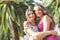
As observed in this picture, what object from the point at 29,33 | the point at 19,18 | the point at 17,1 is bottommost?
the point at 29,33

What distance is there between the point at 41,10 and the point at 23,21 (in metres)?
0.14

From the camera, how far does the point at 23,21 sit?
101 cm

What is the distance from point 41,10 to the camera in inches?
39.6

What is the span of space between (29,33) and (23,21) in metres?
0.09

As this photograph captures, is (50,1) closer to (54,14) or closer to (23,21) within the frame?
(54,14)

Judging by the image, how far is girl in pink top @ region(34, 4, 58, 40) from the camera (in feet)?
3.27

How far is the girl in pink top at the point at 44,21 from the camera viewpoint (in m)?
1.00

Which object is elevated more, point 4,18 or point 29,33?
point 4,18

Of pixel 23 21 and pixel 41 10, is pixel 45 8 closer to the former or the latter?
pixel 41 10

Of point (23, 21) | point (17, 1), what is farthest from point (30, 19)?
point (17, 1)

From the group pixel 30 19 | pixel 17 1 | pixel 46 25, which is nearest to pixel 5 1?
pixel 17 1

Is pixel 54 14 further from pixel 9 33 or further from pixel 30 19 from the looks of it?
pixel 9 33

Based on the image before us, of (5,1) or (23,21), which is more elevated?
(5,1)

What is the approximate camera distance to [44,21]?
1008mm
